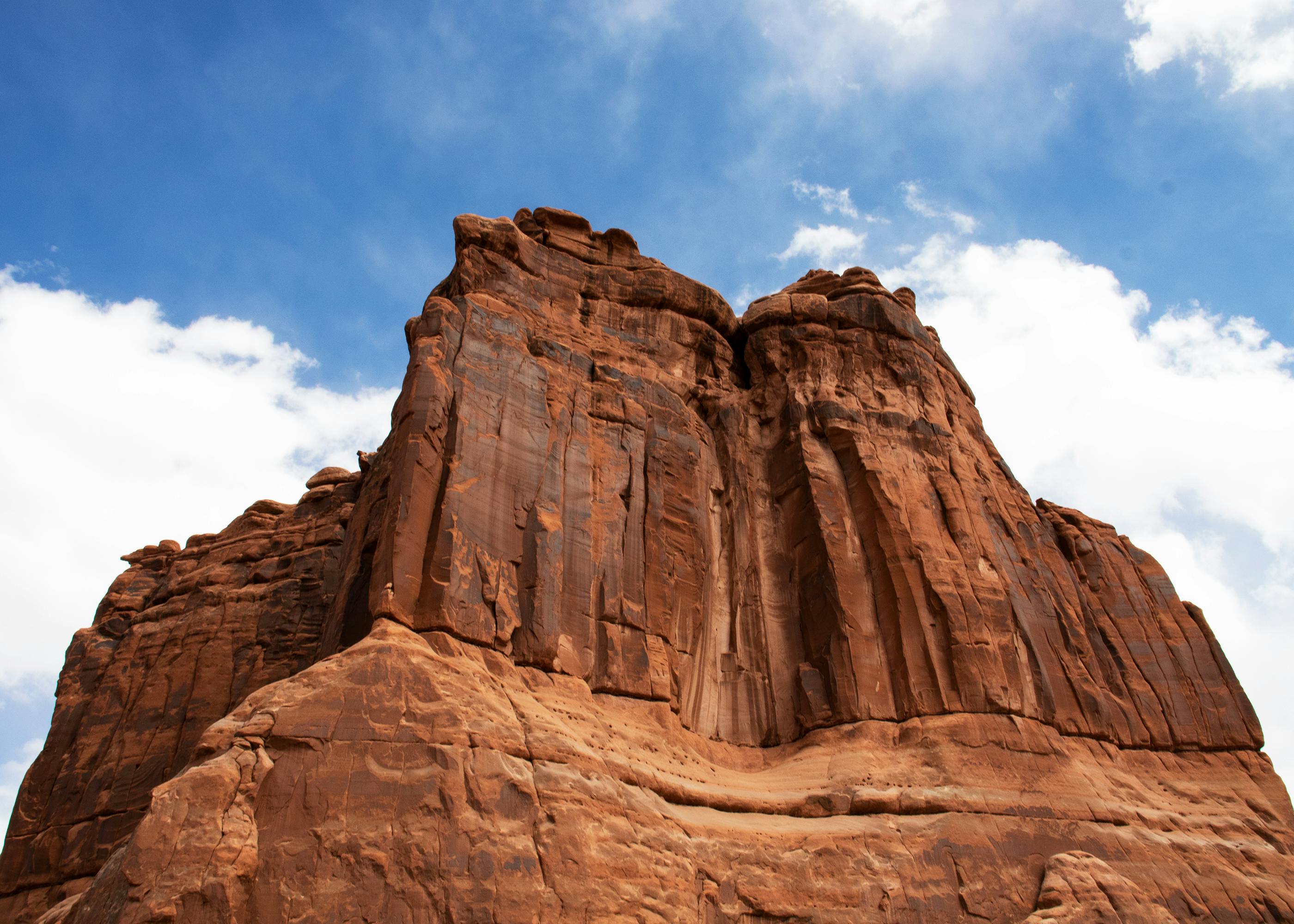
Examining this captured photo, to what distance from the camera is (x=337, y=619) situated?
19.8 m

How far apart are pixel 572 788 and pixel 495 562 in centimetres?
512

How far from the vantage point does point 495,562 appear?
17.9m

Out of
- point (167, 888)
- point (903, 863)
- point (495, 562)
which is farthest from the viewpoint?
point (495, 562)

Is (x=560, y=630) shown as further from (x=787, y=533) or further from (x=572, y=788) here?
(x=787, y=533)

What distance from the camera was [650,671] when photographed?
19.0 m

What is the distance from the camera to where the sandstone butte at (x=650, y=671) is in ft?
43.0

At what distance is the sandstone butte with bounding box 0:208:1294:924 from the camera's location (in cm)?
1309

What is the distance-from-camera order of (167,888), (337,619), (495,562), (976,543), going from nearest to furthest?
(167,888) < (495,562) < (337,619) < (976,543)

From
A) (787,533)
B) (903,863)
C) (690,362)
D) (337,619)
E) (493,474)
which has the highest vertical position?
(690,362)

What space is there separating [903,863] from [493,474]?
36.2ft

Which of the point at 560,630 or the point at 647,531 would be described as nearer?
the point at 560,630

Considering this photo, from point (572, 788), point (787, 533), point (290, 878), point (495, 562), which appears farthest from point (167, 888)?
point (787, 533)

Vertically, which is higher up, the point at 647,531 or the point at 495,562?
the point at 647,531

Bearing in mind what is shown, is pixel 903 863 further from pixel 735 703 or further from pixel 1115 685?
pixel 1115 685
